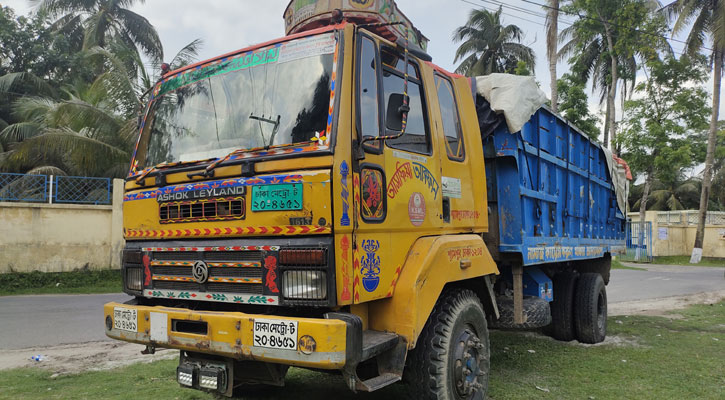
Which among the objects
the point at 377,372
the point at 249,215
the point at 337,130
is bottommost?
the point at 377,372

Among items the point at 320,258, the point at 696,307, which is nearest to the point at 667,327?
the point at 696,307

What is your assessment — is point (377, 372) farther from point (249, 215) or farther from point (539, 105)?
point (539, 105)

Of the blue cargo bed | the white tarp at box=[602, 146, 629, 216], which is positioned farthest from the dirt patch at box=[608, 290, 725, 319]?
the blue cargo bed

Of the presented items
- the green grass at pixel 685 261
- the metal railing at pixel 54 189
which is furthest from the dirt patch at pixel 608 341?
the green grass at pixel 685 261

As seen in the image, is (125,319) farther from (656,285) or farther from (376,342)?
Answer: (656,285)

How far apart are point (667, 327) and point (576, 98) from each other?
12.9 m

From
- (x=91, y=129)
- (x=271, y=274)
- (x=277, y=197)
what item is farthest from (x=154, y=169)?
(x=91, y=129)

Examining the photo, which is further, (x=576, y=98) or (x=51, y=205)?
(x=576, y=98)

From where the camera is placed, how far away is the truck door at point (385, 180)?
9.87 ft

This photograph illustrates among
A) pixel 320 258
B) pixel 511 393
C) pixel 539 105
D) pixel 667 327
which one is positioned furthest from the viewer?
pixel 667 327

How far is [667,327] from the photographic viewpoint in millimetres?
7824

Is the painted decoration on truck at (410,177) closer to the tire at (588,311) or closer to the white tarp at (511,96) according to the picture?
the white tarp at (511,96)

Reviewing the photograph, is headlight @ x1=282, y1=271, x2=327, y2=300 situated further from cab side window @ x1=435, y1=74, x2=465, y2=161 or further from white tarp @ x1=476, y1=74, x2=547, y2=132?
white tarp @ x1=476, y1=74, x2=547, y2=132

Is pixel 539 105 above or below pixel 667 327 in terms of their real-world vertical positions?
above
